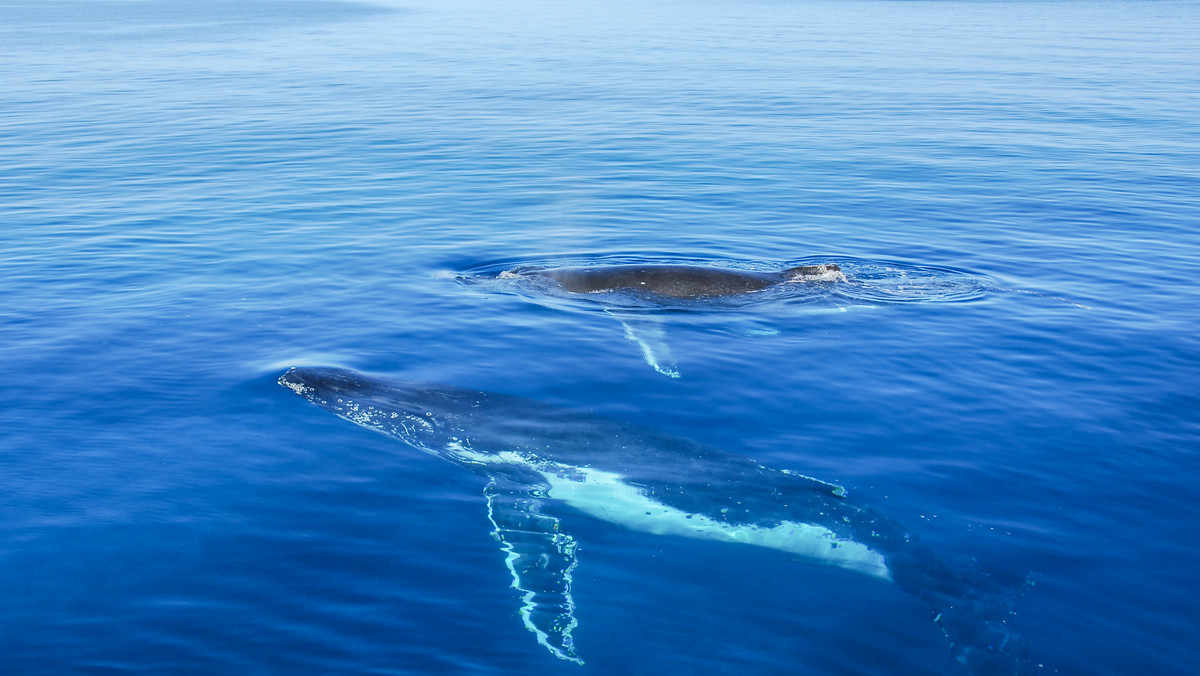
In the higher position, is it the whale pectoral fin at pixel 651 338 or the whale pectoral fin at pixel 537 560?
the whale pectoral fin at pixel 651 338

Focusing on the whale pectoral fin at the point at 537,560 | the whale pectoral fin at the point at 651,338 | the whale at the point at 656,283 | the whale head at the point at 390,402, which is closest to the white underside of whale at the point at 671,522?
the whale pectoral fin at the point at 537,560

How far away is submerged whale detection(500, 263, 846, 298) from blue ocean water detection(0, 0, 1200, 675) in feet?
2.97

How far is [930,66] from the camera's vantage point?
58125 millimetres

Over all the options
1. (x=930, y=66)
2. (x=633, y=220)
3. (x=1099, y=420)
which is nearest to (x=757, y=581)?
(x=1099, y=420)

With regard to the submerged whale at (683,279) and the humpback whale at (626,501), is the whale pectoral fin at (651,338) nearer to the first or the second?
the submerged whale at (683,279)

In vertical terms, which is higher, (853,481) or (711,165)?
(711,165)

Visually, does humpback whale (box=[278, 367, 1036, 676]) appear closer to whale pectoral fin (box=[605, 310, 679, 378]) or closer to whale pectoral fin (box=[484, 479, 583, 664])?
whale pectoral fin (box=[484, 479, 583, 664])

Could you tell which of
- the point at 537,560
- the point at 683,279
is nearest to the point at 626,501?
the point at 537,560

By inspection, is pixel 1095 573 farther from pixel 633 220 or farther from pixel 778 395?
pixel 633 220

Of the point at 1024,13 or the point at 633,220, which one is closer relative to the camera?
the point at 633,220

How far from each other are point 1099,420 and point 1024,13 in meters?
112

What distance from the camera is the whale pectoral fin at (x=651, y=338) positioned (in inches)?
618

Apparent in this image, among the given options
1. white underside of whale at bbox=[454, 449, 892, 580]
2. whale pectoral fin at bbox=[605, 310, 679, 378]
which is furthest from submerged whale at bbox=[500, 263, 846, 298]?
white underside of whale at bbox=[454, 449, 892, 580]

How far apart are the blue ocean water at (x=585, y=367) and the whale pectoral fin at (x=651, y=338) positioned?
10.8 inches
